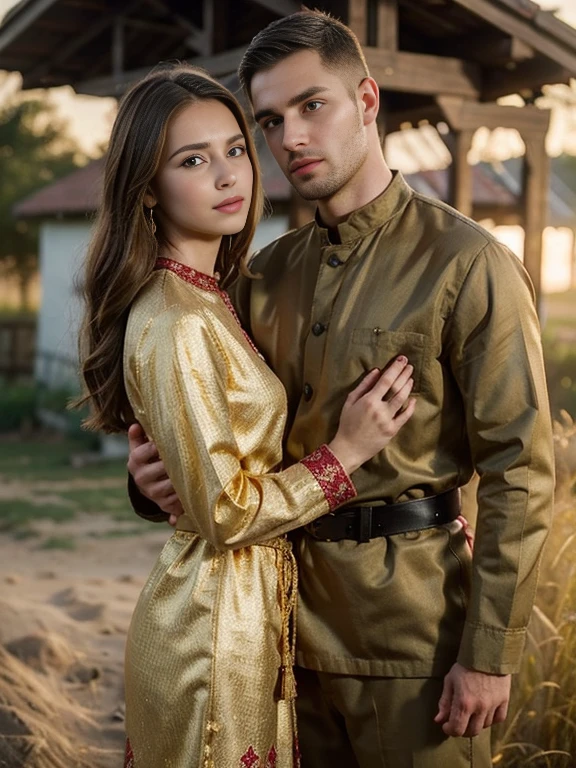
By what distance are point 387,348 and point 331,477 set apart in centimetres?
34

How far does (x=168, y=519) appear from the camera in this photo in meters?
2.78

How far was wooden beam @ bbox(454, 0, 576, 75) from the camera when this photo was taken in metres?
6.28

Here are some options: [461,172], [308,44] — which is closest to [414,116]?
[461,172]

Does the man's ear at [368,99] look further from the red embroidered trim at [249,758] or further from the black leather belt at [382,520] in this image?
the red embroidered trim at [249,758]

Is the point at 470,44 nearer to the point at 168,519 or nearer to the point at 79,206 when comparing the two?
the point at 168,519

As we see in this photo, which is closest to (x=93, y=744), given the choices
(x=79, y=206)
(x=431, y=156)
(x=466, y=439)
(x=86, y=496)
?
(x=466, y=439)

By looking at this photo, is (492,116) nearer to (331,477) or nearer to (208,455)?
(331,477)

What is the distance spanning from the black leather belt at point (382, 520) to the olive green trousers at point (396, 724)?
0.35 metres

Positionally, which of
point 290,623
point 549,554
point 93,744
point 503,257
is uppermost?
point 503,257

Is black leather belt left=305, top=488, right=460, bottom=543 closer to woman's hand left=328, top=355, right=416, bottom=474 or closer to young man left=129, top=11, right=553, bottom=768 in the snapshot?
young man left=129, top=11, right=553, bottom=768

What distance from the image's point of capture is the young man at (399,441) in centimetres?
228

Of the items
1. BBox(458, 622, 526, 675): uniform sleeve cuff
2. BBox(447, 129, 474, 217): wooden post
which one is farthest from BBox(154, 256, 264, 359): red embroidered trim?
BBox(447, 129, 474, 217): wooden post

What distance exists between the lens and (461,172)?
7.28m

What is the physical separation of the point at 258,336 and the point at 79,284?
0.48 m
